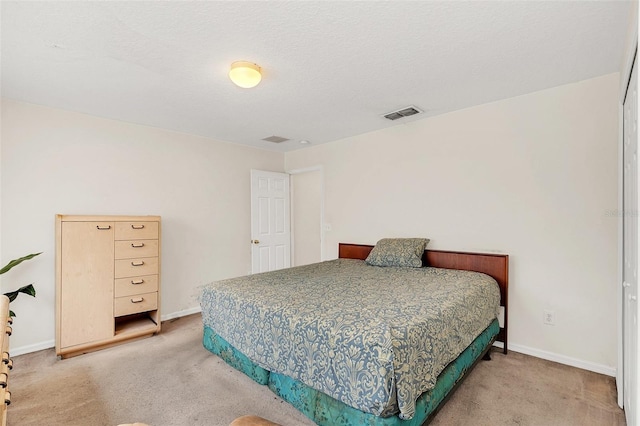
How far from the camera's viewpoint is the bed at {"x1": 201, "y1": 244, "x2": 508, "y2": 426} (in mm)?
1420

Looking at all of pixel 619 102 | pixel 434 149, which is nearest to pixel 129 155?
pixel 434 149

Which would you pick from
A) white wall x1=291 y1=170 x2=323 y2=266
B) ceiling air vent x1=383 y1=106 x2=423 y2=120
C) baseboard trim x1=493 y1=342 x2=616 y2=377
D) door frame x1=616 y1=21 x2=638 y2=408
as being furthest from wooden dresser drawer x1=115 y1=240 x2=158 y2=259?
door frame x1=616 y1=21 x2=638 y2=408

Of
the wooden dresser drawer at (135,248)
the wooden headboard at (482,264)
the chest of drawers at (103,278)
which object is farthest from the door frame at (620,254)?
the wooden dresser drawer at (135,248)

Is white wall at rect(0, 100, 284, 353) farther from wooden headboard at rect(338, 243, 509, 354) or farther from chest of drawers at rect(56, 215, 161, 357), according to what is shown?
wooden headboard at rect(338, 243, 509, 354)

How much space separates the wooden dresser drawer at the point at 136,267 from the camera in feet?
9.95

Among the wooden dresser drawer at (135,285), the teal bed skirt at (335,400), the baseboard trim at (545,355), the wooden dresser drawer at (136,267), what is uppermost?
the wooden dresser drawer at (136,267)

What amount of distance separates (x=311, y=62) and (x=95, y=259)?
2.66m

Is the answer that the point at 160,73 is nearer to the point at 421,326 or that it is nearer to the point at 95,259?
the point at 95,259

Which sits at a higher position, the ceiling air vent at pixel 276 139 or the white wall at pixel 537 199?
the ceiling air vent at pixel 276 139

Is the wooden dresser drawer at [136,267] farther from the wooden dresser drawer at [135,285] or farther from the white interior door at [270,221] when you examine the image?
the white interior door at [270,221]

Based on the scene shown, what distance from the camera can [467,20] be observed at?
1.74m

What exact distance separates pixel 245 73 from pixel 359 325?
1.83m

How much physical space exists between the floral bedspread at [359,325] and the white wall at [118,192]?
5.45ft

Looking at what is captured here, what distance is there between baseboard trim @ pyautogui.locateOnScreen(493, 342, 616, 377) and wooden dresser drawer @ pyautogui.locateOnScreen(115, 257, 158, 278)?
139 inches
